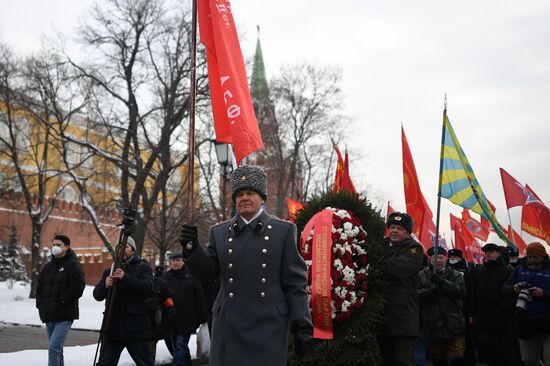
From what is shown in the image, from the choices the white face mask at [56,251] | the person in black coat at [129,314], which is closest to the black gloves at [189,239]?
the person in black coat at [129,314]

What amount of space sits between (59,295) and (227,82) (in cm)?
366

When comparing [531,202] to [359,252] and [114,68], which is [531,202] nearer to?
[359,252]

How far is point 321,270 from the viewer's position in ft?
27.5

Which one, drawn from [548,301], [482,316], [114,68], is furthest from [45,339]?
[114,68]

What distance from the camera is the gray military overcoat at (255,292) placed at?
4707 millimetres

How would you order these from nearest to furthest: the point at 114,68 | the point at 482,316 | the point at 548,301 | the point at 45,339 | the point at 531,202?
the point at 548,301, the point at 482,316, the point at 531,202, the point at 45,339, the point at 114,68

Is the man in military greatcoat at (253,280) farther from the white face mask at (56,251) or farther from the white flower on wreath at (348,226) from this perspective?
the white face mask at (56,251)

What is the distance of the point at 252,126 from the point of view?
804 centimetres

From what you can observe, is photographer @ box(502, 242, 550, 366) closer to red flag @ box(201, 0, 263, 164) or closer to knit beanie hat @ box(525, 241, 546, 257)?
knit beanie hat @ box(525, 241, 546, 257)

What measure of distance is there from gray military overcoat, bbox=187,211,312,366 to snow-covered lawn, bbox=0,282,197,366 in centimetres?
642

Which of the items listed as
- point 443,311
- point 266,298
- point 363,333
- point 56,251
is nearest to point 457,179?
point 443,311

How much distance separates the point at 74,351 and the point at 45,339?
5.03m

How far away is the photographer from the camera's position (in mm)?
8805

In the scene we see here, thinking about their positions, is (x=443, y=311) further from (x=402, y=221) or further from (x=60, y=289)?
(x=60, y=289)
